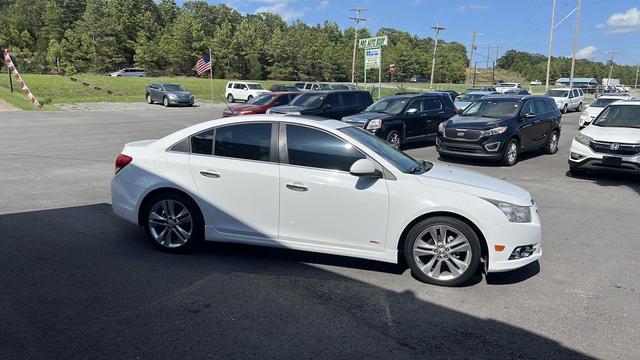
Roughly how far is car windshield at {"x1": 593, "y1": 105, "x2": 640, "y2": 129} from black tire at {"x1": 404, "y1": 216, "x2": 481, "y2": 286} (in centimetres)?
822

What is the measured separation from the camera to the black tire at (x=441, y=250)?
180 inches

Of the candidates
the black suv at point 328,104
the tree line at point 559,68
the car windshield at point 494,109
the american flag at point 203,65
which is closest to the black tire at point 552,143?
the car windshield at point 494,109

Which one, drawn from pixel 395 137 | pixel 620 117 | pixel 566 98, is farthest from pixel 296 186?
pixel 566 98

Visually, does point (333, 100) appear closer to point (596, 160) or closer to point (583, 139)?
point (583, 139)

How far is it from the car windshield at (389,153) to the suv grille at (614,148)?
632cm

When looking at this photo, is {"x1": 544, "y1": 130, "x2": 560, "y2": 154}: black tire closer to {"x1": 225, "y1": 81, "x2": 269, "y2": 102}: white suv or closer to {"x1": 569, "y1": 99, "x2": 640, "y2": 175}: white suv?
{"x1": 569, "y1": 99, "x2": 640, "y2": 175}: white suv

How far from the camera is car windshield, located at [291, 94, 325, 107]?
17.3m

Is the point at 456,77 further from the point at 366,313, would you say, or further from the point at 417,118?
the point at 366,313

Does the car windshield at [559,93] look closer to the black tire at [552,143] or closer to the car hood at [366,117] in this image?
the black tire at [552,143]

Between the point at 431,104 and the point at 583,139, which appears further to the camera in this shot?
the point at 431,104

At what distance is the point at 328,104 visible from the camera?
17.4 meters

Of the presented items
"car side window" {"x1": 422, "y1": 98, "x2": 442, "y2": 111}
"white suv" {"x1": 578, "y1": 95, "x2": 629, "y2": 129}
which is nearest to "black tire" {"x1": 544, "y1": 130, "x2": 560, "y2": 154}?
"car side window" {"x1": 422, "y1": 98, "x2": 442, "y2": 111}

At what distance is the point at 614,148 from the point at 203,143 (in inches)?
338

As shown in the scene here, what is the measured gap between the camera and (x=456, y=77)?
128000 mm
